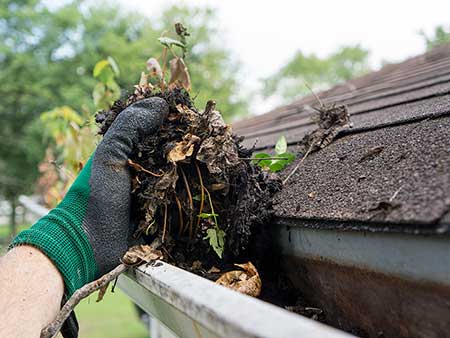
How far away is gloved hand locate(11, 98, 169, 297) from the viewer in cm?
97

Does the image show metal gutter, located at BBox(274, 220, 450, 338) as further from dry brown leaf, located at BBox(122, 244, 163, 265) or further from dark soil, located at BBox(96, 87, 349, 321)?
dry brown leaf, located at BBox(122, 244, 163, 265)

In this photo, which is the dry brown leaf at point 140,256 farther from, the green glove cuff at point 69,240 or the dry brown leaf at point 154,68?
the dry brown leaf at point 154,68

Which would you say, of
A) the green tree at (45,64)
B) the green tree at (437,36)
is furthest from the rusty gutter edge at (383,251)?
the green tree at (45,64)

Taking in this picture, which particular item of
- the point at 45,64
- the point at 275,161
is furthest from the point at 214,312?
the point at 45,64

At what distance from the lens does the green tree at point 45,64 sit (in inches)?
607

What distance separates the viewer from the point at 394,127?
1.13 meters

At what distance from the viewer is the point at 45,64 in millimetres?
16125

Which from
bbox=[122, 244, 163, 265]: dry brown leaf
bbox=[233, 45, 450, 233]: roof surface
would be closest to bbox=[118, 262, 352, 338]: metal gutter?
bbox=[122, 244, 163, 265]: dry brown leaf

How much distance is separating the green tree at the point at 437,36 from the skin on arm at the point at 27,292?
510 cm

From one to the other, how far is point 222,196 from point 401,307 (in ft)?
1.63

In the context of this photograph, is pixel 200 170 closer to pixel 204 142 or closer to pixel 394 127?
pixel 204 142

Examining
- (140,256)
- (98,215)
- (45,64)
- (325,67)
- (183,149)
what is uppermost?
(45,64)

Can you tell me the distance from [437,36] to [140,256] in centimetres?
598

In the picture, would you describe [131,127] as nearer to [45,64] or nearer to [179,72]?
[179,72]
